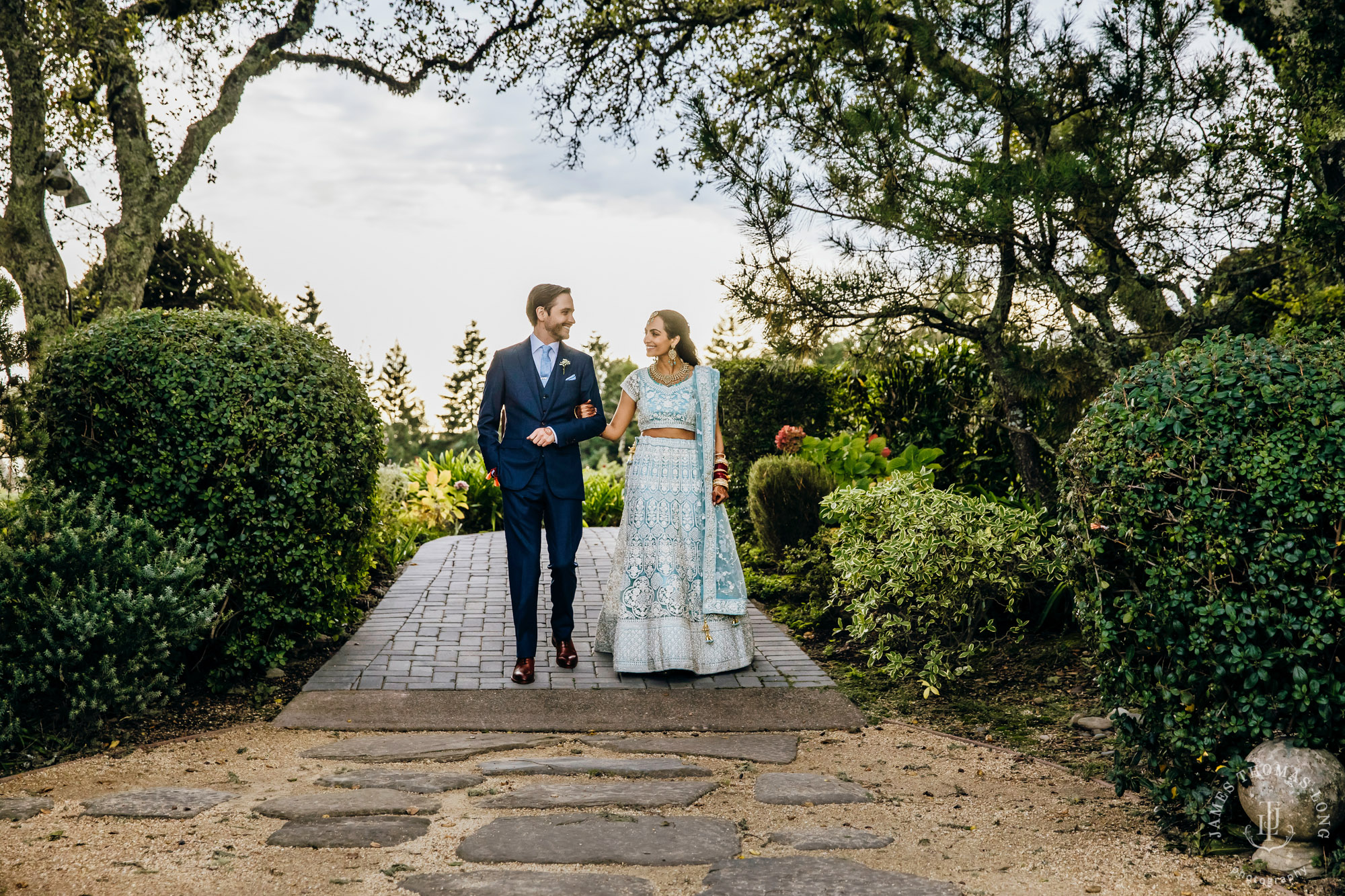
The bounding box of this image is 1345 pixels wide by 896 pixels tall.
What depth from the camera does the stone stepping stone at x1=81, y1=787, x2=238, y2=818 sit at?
3.71 metres

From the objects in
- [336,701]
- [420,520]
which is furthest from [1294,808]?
[420,520]

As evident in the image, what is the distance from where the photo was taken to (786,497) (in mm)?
9055

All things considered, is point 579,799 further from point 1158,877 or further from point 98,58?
point 98,58

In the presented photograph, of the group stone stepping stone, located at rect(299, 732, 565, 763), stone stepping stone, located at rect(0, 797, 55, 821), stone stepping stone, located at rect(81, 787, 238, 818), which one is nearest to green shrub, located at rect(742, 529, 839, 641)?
stone stepping stone, located at rect(299, 732, 565, 763)

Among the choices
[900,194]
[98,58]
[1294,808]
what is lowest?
[1294,808]

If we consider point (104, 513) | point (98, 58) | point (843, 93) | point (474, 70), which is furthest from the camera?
point (474, 70)

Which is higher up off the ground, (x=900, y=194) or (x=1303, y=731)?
(x=900, y=194)

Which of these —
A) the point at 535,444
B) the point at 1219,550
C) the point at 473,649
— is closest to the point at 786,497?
the point at 473,649

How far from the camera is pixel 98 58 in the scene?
12.3 meters

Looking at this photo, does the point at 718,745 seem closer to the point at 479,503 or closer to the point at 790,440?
the point at 790,440

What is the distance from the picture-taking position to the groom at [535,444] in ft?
18.6

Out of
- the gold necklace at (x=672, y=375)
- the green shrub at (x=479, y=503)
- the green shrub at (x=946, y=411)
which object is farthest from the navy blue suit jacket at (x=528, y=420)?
the green shrub at (x=479, y=503)

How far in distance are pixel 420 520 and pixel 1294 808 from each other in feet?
36.9

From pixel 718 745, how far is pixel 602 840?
1.30m
